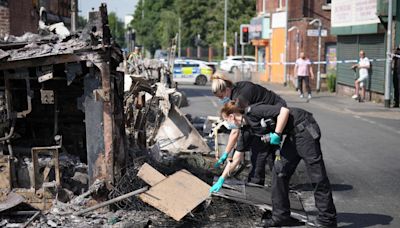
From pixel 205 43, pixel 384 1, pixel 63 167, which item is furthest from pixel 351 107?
pixel 205 43

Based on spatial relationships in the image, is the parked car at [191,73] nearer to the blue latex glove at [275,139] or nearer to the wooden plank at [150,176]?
the wooden plank at [150,176]

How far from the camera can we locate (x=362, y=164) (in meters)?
10.6

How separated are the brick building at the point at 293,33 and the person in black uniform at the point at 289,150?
24.7 m

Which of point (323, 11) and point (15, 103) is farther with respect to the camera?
point (323, 11)

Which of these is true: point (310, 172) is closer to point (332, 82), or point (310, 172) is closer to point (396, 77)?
point (396, 77)

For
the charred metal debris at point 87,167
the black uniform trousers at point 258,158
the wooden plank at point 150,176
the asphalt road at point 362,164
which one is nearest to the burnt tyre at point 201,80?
the asphalt road at point 362,164

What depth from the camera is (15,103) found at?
8.62 m

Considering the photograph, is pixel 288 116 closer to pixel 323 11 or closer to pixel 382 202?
pixel 382 202

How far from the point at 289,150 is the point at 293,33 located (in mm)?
27910

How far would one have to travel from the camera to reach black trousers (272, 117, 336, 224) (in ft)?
22.0

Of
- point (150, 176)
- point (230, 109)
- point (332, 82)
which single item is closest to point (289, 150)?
point (230, 109)

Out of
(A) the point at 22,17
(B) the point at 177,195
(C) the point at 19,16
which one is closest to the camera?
(B) the point at 177,195

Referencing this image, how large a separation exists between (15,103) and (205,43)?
212ft

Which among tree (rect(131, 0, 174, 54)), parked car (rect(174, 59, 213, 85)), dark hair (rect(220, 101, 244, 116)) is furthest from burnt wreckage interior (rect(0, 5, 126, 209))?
tree (rect(131, 0, 174, 54))
